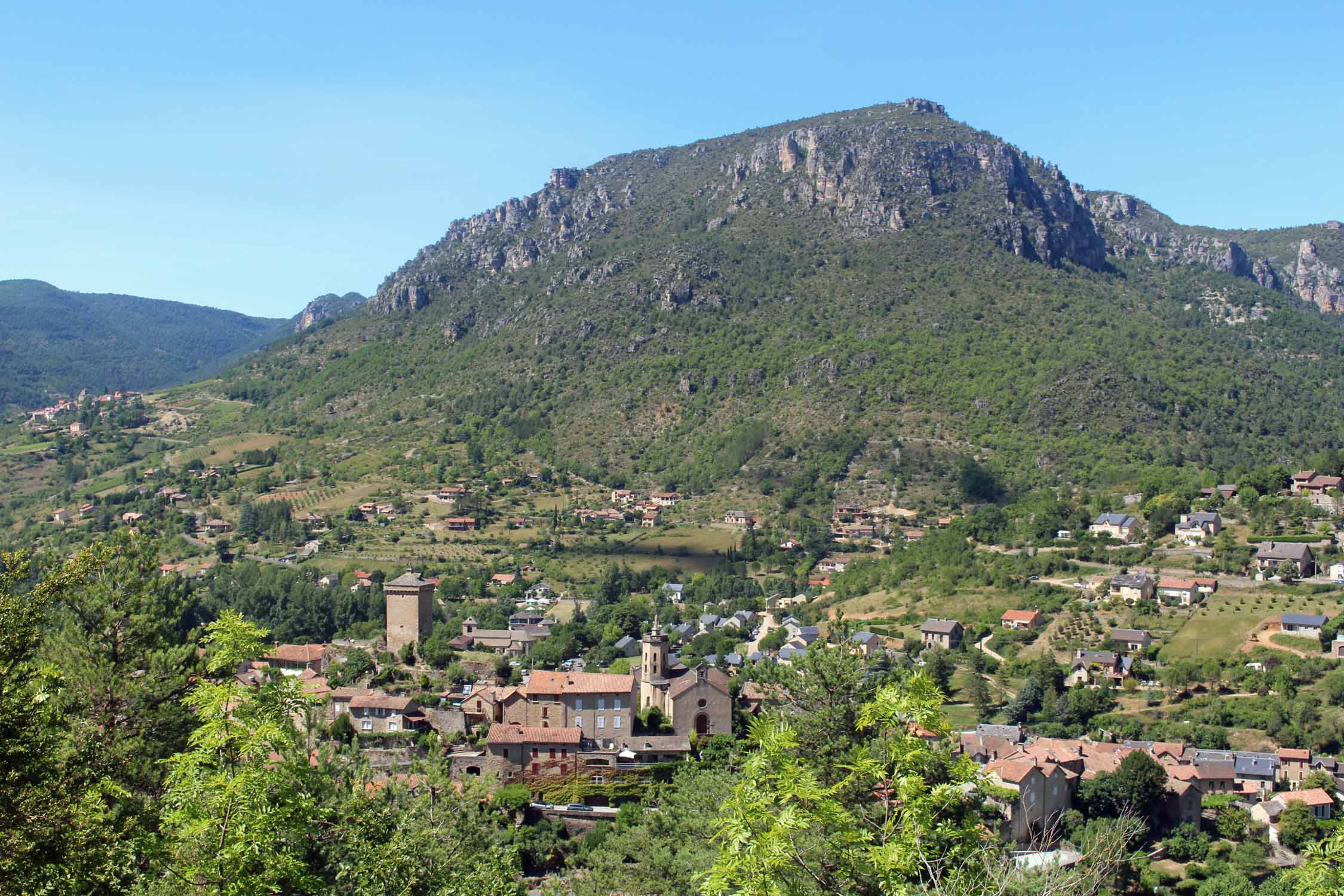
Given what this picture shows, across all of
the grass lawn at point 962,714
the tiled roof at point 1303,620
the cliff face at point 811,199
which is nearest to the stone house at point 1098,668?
the grass lawn at point 962,714

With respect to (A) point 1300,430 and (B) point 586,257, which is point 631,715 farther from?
(B) point 586,257

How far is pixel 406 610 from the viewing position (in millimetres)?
49562

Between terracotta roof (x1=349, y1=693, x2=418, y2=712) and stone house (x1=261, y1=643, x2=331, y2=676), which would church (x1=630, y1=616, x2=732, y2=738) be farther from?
stone house (x1=261, y1=643, x2=331, y2=676)

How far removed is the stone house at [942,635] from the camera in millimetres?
54219

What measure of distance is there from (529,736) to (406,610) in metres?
17.3

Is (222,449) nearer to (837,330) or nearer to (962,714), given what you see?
(837,330)

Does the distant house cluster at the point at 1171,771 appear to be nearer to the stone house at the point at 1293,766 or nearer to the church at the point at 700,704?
the stone house at the point at 1293,766

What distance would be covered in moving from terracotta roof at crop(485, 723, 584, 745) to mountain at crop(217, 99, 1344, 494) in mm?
62101

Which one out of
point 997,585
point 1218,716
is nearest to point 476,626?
point 997,585

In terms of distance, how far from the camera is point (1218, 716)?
4172 centimetres

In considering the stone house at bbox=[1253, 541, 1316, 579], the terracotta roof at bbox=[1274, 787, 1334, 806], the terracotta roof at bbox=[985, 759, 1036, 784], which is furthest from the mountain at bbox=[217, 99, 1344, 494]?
the terracotta roof at bbox=[985, 759, 1036, 784]

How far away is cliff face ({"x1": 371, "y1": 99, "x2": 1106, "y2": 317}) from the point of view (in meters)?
130

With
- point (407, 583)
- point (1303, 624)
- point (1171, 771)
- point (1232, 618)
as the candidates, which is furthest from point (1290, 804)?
point (407, 583)

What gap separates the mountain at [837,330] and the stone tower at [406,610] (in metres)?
50.4
